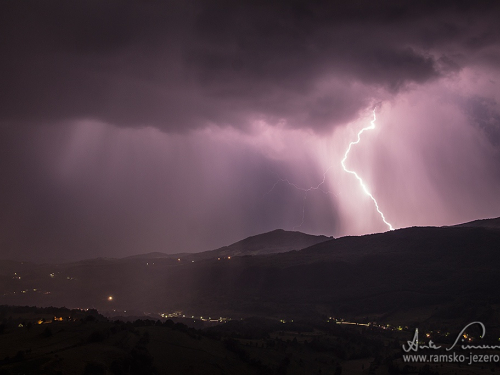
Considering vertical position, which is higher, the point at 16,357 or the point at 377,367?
the point at 16,357

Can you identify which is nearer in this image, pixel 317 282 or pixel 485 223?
pixel 317 282

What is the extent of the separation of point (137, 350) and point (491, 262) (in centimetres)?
10598

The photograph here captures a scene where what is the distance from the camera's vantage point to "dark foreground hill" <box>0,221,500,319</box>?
10256 cm

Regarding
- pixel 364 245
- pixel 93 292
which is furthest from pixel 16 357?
pixel 364 245

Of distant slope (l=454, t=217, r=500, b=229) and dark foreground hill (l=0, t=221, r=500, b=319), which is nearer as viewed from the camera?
dark foreground hill (l=0, t=221, r=500, b=319)

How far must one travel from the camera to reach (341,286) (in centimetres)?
12269

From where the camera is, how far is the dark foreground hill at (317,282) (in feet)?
336

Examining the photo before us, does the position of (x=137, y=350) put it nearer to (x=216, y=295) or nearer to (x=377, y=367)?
(x=377, y=367)

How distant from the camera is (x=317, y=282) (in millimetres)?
129125

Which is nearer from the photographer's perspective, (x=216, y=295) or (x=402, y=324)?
(x=402, y=324)

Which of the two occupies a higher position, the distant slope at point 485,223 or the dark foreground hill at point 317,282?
the distant slope at point 485,223

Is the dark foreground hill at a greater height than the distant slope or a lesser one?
lesser

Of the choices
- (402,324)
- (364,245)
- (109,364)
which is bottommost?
(402,324)

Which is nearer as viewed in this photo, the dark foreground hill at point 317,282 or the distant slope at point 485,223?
the dark foreground hill at point 317,282
